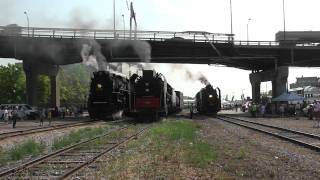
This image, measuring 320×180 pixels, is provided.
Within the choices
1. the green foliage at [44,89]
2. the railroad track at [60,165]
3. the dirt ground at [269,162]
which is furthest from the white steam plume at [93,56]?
the green foliage at [44,89]

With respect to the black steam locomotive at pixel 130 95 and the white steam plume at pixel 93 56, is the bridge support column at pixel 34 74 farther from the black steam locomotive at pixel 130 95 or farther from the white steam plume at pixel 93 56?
the black steam locomotive at pixel 130 95

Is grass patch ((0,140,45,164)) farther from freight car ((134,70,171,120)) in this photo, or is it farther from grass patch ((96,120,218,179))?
freight car ((134,70,171,120))

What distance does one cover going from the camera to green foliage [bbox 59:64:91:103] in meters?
149

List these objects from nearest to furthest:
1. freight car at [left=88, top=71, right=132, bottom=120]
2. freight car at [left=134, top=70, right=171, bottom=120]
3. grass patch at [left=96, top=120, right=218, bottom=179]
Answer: grass patch at [left=96, top=120, right=218, bottom=179] < freight car at [left=134, top=70, right=171, bottom=120] < freight car at [left=88, top=71, right=132, bottom=120]

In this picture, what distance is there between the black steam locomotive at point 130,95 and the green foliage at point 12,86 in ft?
219

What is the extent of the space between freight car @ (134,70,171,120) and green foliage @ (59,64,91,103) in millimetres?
97752

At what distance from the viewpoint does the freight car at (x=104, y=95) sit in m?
47.1

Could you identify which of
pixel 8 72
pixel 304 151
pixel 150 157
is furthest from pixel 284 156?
pixel 8 72

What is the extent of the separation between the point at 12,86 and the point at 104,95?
7276 cm

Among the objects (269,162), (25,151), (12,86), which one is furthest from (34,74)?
(269,162)

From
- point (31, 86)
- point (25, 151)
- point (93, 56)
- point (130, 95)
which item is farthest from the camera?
point (31, 86)

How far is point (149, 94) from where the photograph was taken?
43781mm

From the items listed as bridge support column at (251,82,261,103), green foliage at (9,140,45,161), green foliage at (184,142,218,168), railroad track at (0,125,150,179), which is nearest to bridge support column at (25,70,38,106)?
bridge support column at (251,82,261,103)

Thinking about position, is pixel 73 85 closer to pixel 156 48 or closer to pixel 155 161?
pixel 156 48
